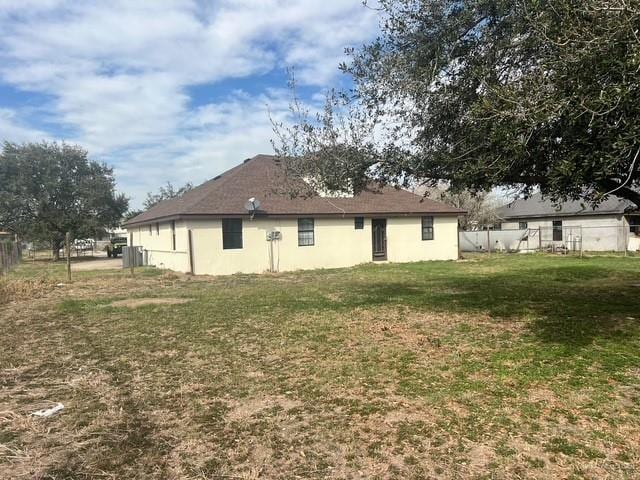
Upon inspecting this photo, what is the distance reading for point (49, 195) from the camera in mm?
32125

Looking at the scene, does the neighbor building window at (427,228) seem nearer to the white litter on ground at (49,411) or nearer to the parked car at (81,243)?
the white litter on ground at (49,411)

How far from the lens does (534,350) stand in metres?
6.17

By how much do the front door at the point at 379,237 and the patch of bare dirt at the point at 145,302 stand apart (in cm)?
1180

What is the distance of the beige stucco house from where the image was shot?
710 inches

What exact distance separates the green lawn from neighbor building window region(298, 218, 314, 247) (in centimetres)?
966

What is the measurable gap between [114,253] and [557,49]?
3540cm

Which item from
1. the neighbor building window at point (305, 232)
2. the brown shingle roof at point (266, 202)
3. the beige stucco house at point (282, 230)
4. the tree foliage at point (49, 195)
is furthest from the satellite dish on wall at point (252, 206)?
the tree foliage at point (49, 195)

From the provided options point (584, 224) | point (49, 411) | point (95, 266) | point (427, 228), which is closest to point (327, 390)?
point (49, 411)

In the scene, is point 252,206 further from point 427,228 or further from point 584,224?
point 584,224

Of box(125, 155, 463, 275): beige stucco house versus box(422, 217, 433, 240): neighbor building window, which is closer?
box(125, 155, 463, 275): beige stucco house

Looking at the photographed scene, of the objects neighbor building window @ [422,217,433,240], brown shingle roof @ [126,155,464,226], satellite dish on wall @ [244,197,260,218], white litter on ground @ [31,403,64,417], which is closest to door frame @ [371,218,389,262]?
brown shingle roof @ [126,155,464,226]

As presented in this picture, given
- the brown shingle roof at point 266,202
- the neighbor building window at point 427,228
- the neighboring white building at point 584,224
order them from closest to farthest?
1. the brown shingle roof at point 266,202
2. the neighbor building window at point 427,228
3. the neighboring white building at point 584,224

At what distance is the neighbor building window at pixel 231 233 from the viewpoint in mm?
18234

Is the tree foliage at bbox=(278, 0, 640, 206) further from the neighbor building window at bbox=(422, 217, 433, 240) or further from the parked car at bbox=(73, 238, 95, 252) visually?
the parked car at bbox=(73, 238, 95, 252)
